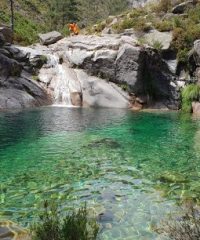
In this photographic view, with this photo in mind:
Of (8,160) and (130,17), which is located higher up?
(130,17)

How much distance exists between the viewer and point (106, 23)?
52.8 metres

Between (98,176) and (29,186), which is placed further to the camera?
(98,176)

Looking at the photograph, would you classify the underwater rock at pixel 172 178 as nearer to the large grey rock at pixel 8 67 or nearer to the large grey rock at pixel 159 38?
the large grey rock at pixel 8 67

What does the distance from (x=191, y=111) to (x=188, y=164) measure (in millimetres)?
19864

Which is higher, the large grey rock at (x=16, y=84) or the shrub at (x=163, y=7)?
the shrub at (x=163, y=7)

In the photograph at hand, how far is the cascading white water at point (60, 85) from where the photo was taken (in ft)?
115

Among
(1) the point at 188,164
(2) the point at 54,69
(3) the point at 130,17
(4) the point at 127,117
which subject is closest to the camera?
(1) the point at 188,164

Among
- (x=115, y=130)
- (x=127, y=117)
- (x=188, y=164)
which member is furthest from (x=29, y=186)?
(x=127, y=117)

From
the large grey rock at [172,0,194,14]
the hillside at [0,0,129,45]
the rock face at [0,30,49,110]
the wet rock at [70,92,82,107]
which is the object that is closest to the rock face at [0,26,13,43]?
the rock face at [0,30,49,110]

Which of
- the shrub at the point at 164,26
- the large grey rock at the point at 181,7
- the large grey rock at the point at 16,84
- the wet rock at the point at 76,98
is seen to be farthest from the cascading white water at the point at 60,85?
the large grey rock at the point at 181,7

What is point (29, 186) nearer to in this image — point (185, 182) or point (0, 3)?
point (185, 182)

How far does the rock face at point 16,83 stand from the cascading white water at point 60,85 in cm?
127

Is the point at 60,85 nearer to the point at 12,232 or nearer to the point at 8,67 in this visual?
the point at 8,67

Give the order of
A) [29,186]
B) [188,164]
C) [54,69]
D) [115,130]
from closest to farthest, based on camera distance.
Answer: [29,186] → [188,164] → [115,130] → [54,69]
